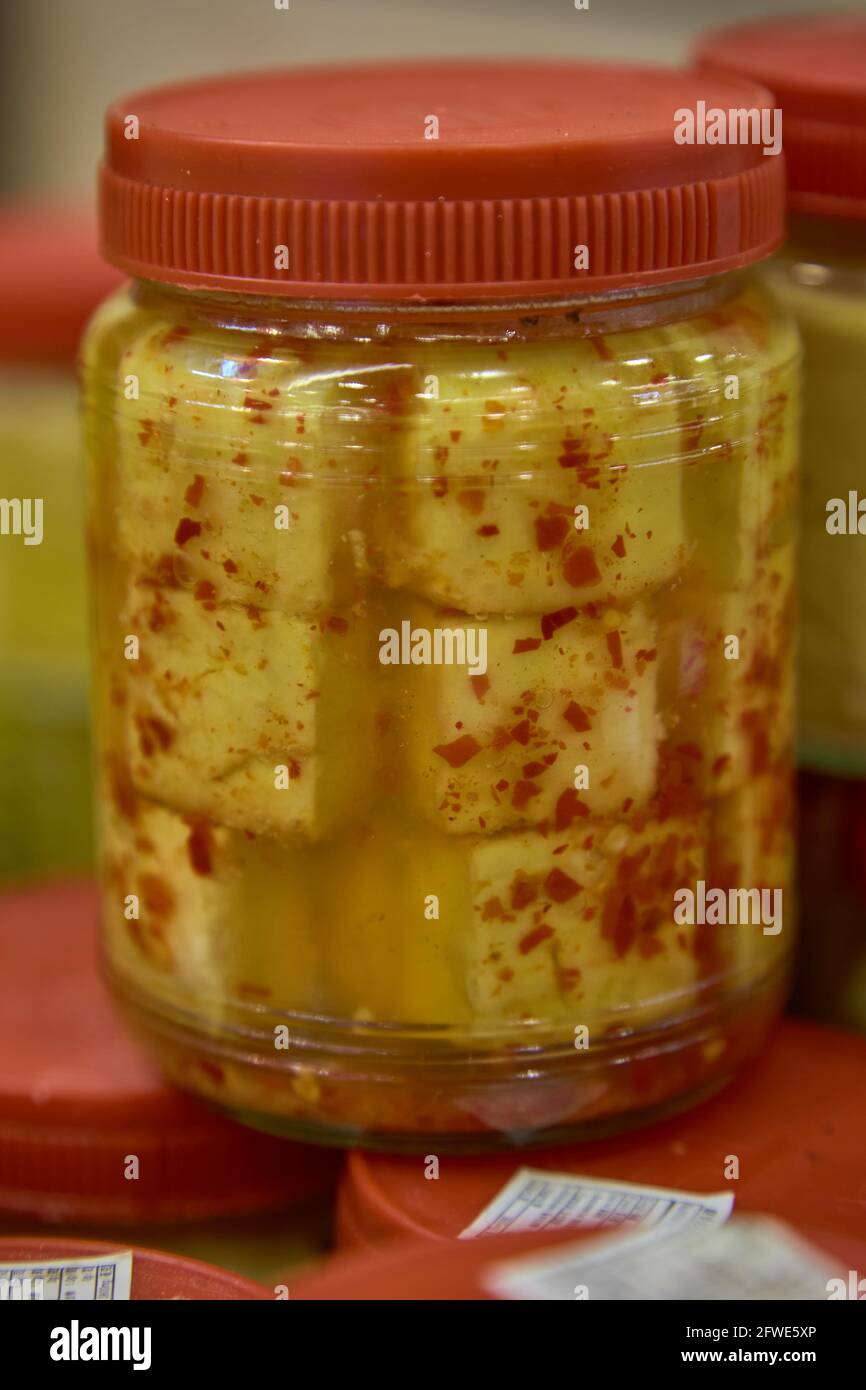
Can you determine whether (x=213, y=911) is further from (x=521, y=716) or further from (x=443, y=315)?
(x=443, y=315)

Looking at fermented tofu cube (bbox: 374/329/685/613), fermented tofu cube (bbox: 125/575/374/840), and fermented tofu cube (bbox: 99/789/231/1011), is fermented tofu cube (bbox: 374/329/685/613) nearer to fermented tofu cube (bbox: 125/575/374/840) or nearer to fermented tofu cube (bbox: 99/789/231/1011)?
fermented tofu cube (bbox: 125/575/374/840)

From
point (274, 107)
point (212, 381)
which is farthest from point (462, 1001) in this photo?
point (274, 107)

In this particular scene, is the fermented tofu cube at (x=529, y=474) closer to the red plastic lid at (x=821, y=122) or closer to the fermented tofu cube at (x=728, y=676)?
the fermented tofu cube at (x=728, y=676)

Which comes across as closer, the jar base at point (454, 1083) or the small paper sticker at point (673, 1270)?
the small paper sticker at point (673, 1270)

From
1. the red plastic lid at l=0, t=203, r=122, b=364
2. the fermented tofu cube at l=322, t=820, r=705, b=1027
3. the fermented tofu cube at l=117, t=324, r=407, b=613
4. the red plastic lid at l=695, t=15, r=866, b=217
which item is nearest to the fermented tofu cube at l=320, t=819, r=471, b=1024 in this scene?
the fermented tofu cube at l=322, t=820, r=705, b=1027

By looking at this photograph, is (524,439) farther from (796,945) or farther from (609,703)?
(796,945)

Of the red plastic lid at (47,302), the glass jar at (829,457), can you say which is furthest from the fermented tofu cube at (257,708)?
the red plastic lid at (47,302)
